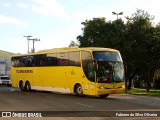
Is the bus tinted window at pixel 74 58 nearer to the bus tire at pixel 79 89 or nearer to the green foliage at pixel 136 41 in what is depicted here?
the bus tire at pixel 79 89

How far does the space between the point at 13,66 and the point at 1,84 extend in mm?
21138

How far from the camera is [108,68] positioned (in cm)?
2786

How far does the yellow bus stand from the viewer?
2769 cm

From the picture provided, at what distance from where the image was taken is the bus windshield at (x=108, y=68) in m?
27.7

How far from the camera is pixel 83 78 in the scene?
2875 cm

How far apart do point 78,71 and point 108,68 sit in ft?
7.80

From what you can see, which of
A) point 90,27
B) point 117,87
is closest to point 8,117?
point 117,87

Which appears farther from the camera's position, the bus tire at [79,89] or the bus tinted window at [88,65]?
the bus tire at [79,89]

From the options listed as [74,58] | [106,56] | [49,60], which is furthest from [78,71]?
[49,60]

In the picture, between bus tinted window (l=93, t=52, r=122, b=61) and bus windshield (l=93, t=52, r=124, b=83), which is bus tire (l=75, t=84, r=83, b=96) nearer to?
bus windshield (l=93, t=52, r=124, b=83)

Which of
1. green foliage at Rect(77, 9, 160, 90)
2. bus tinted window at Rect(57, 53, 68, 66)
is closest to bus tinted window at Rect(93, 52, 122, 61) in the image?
bus tinted window at Rect(57, 53, 68, 66)

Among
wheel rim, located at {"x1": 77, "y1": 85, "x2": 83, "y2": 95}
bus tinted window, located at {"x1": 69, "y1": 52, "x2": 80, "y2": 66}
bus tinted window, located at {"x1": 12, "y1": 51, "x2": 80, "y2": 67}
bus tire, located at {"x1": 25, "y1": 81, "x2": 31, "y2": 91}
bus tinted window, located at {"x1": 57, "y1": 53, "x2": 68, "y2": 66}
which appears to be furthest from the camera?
bus tire, located at {"x1": 25, "y1": 81, "x2": 31, "y2": 91}

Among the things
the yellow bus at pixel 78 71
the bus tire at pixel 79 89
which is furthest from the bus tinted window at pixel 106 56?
the bus tire at pixel 79 89

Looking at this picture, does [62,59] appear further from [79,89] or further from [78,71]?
[79,89]
